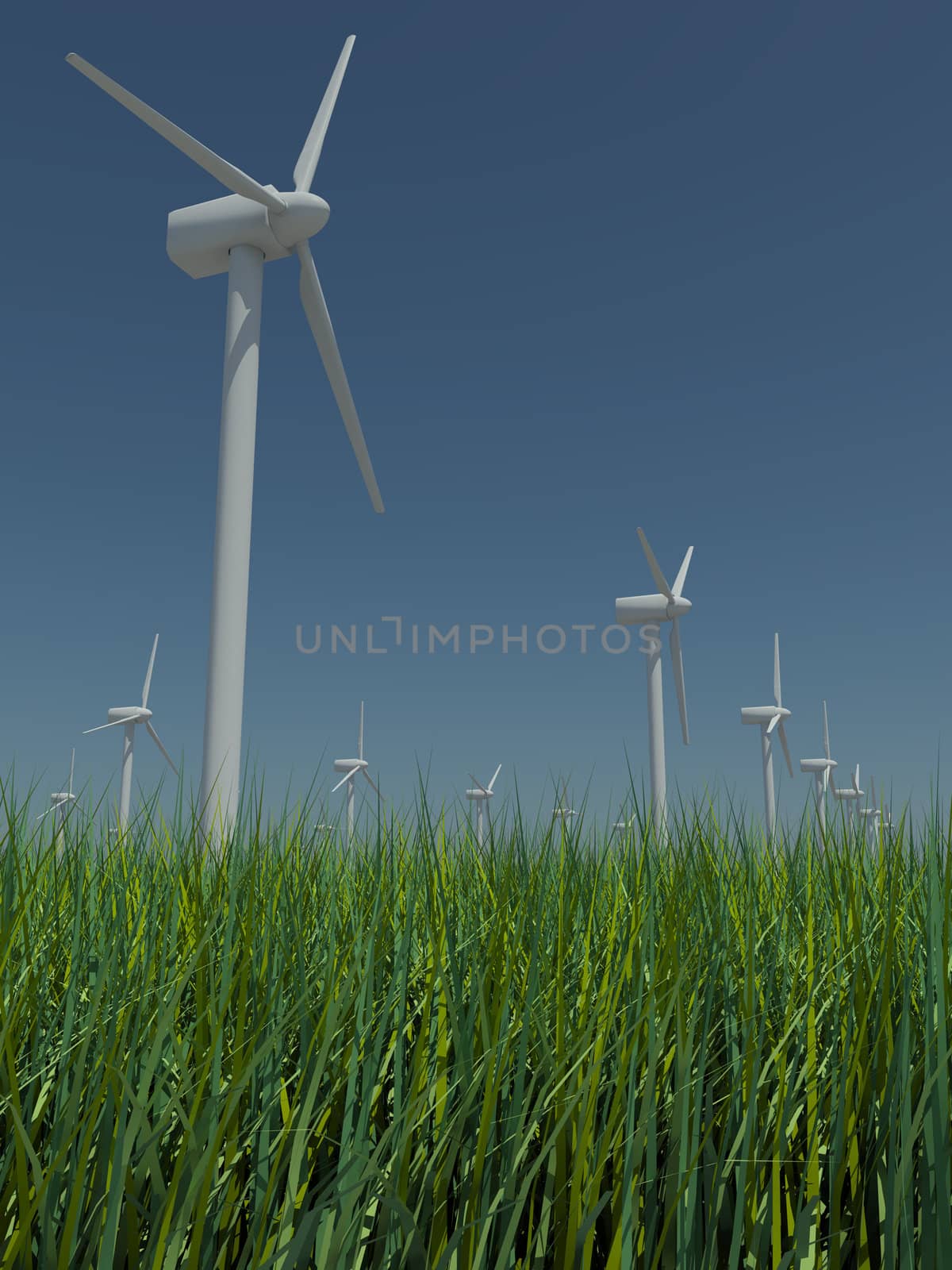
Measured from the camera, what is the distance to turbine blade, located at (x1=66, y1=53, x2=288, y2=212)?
38.3ft

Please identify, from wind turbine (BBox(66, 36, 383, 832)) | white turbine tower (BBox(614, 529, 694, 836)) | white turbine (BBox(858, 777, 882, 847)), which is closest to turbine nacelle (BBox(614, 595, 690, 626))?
white turbine tower (BBox(614, 529, 694, 836))

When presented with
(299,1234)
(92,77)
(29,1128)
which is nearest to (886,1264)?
(299,1234)

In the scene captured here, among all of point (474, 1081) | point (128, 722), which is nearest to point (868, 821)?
point (474, 1081)

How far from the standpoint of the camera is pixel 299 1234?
7.20ft

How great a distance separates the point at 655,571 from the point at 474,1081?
85.5 feet

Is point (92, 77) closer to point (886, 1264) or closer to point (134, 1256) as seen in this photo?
point (134, 1256)

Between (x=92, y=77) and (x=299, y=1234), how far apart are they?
13.7 meters

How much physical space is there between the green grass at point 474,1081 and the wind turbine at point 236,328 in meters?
4.86

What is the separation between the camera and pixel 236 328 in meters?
12.3

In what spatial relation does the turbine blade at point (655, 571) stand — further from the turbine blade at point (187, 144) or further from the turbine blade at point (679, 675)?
the turbine blade at point (187, 144)

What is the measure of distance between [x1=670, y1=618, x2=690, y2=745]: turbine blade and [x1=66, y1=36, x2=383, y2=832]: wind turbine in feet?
47.7

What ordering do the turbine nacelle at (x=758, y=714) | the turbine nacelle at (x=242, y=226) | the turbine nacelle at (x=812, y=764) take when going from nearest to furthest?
1. the turbine nacelle at (x=242, y=226)
2. the turbine nacelle at (x=758, y=714)
3. the turbine nacelle at (x=812, y=764)

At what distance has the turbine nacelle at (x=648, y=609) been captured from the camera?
29859 millimetres

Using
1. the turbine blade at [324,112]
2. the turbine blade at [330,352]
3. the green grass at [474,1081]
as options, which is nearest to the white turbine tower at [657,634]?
the turbine blade at [330,352]
